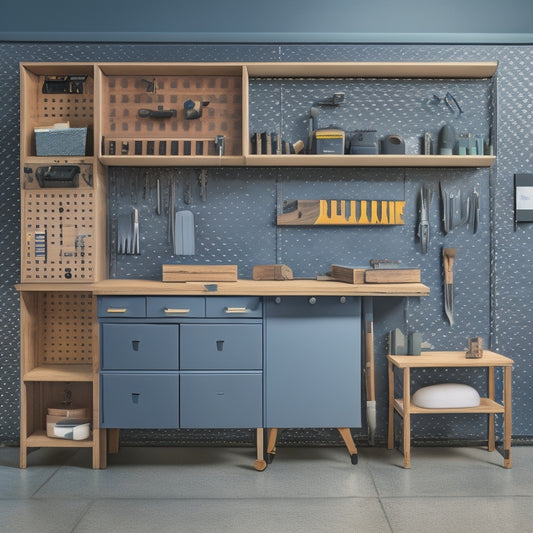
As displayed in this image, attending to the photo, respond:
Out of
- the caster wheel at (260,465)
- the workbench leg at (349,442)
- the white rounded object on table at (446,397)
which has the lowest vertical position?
the caster wheel at (260,465)

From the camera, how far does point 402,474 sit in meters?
3.33

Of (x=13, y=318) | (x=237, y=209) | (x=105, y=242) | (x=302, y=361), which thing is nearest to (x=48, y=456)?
(x=13, y=318)

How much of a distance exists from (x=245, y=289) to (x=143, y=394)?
2.83ft

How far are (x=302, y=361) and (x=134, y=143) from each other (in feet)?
5.82

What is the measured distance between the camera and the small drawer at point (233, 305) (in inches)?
132

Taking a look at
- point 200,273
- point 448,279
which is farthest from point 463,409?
point 200,273

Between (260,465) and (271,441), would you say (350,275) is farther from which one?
(260,465)

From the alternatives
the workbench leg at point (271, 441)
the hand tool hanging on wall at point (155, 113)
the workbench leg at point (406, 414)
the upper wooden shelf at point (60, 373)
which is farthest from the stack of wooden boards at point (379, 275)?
the upper wooden shelf at point (60, 373)

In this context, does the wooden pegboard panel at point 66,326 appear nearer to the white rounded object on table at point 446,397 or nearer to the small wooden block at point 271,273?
the small wooden block at point 271,273

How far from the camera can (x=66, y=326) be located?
3.85 m

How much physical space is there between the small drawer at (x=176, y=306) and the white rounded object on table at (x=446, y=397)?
1.44 m

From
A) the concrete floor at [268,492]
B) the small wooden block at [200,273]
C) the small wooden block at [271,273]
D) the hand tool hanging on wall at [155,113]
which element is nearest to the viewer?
the concrete floor at [268,492]

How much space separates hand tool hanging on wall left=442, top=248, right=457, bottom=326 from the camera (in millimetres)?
3791

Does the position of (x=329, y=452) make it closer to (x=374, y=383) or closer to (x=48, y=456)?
(x=374, y=383)
